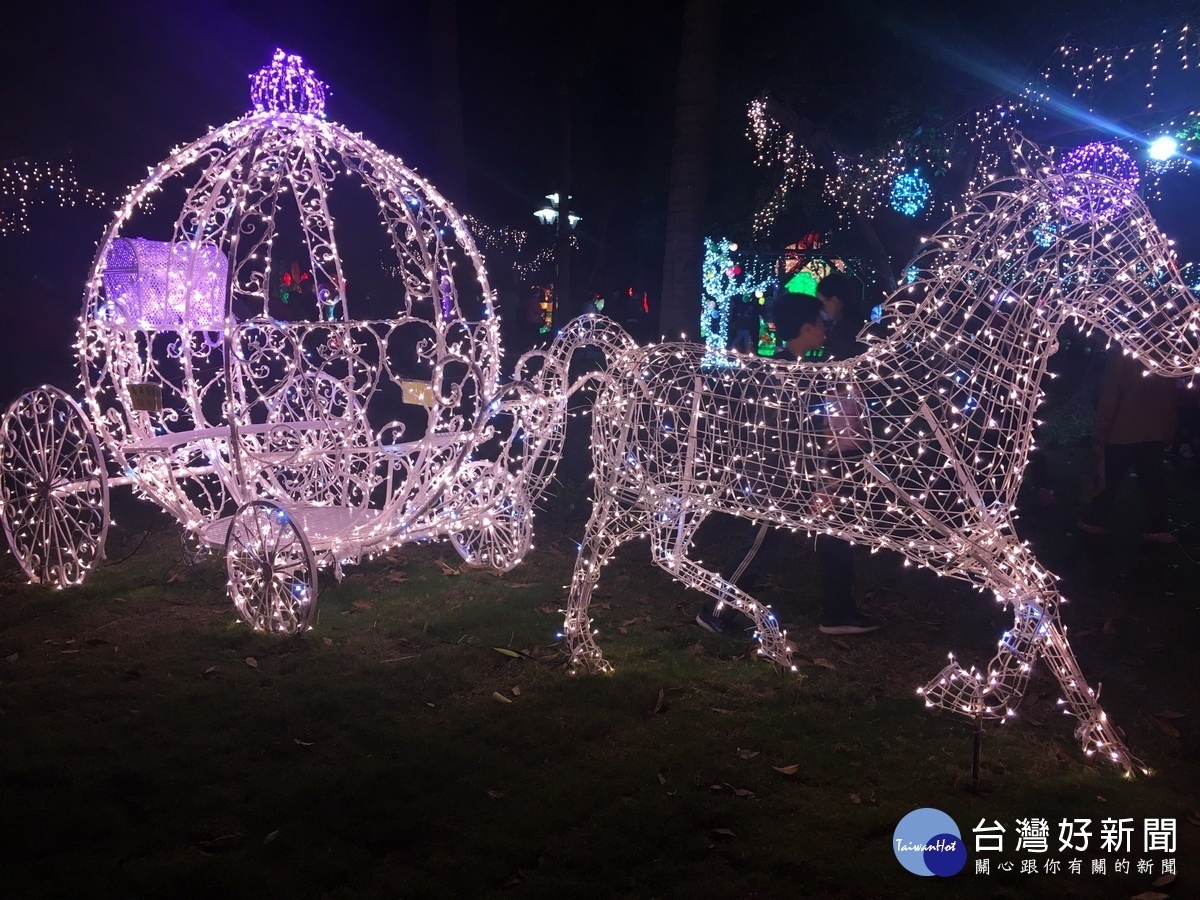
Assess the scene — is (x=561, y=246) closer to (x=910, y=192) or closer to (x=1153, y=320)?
(x=910, y=192)

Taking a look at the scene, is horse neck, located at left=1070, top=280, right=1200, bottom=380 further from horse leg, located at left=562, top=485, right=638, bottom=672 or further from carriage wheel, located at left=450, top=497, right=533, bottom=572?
carriage wheel, located at left=450, top=497, right=533, bottom=572

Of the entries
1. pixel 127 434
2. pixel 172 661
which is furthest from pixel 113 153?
pixel 172 661

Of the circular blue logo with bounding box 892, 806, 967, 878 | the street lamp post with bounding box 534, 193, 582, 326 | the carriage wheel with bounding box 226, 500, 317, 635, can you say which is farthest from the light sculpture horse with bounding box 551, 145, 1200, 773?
the street lamp post with bounding box 534, 193, 582, 326

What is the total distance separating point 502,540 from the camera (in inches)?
220

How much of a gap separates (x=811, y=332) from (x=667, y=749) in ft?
7.52

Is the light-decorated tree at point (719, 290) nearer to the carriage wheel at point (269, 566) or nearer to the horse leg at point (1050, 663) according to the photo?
the carriage wheel at point (269, 566)

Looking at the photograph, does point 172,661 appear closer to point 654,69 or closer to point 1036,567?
point 1036,567

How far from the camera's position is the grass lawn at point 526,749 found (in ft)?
8.46

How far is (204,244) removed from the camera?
4918 mm

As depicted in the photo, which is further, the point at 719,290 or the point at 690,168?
the point at 719,290

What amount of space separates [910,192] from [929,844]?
854cm

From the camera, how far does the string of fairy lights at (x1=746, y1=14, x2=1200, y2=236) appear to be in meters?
7.16

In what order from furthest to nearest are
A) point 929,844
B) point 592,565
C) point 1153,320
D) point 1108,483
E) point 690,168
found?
point 690,168 < point 1108,483 < point 592,565 < point 1153,320 < point 929,844

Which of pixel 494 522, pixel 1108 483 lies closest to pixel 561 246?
pixel 494 522
